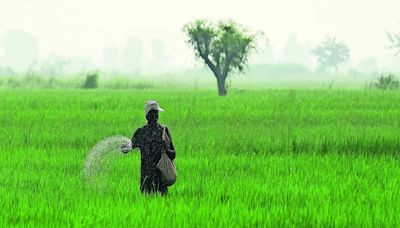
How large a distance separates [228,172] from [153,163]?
2.53 meters

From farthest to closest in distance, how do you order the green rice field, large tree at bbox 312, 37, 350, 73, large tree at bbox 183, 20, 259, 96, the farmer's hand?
large tree at bbox 312, 37, 350, 73, large tree at bbox 183, 20, 259, 96, the farmer's hand, the green rice field

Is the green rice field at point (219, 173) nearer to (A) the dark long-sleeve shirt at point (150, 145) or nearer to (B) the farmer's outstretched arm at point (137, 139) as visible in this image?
(A) the dark long-sleeve shirt at point (150, 145)

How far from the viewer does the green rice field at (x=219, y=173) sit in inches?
262

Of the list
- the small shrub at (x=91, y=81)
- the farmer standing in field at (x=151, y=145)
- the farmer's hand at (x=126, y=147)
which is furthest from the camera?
the small shrub at (x=91, y=81)

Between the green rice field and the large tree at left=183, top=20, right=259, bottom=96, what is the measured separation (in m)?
15.6

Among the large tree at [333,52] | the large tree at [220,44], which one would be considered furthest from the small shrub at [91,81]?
the large tree at [333,52]

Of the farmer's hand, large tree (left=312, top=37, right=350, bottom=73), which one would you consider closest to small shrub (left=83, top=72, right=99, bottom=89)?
the farmer's hand

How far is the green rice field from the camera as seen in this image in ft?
21.8

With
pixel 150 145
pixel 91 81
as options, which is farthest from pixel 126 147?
pixel 91 81

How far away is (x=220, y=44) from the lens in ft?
112

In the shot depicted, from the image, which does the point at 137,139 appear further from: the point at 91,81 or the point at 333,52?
the point at 333,52

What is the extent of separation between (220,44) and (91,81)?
1314 centimetres

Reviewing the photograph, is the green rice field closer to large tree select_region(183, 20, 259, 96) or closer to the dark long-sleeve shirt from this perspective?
the dark long-sleeve shirt

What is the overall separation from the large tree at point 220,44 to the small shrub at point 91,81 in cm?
1159
